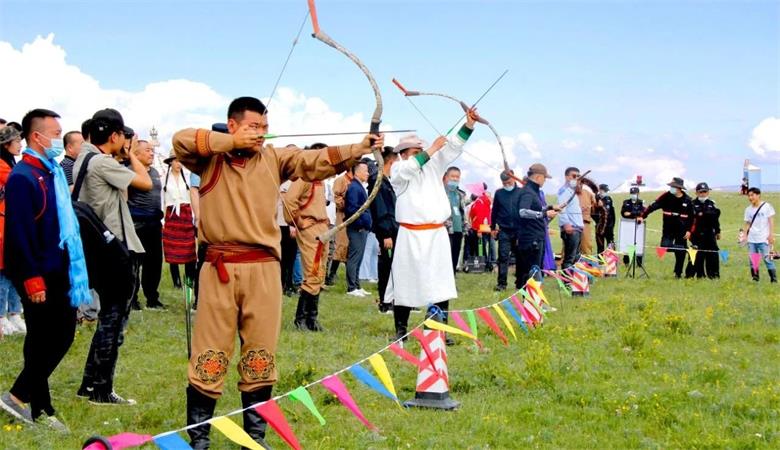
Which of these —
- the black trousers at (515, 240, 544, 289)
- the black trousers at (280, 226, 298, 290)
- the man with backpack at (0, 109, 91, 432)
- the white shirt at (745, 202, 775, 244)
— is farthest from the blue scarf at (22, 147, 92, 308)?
the white shirt at (745, 202, 775, 244)

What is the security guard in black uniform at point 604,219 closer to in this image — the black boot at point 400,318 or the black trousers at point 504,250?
the black trousers at point 504,250

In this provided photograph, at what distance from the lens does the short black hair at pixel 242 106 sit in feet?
16.2

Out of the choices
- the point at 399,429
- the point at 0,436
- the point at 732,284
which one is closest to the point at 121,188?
the point at 0,436

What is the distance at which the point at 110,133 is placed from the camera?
606 centimetres

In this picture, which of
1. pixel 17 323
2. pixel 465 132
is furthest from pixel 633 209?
pixel 17 323

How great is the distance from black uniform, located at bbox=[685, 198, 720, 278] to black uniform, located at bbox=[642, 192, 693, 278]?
0.15 metres

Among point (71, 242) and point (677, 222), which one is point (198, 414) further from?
point (677, 222)

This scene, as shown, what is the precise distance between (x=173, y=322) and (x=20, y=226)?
15.5 feet

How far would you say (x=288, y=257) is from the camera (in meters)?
12.5

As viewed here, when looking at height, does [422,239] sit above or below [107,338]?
above

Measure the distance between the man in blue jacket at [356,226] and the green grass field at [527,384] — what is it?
5.95 feet

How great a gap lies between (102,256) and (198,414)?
1.64 m

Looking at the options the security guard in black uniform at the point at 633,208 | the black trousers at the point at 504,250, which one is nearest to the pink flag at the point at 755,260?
the security guard in black uniform at the point at 633,208

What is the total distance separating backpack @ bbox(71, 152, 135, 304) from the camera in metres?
5.87
